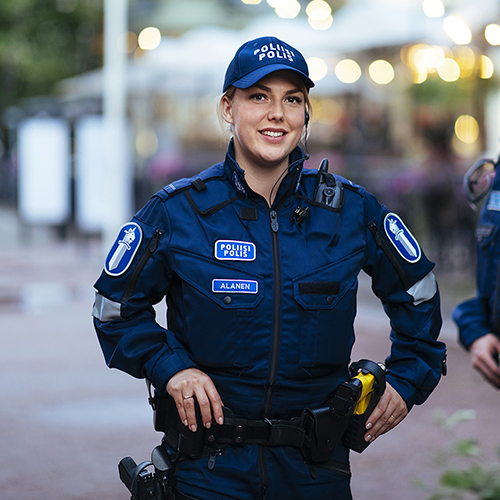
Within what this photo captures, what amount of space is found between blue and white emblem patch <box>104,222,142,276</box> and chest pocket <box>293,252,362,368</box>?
453 millimetres

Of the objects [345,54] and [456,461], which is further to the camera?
[345,54]

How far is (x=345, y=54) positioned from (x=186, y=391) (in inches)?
485

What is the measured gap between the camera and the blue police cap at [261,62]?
2.55 meters

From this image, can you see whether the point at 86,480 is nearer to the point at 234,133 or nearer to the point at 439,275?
the point at 234,133

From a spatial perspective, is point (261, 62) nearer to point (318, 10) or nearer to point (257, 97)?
point (257, 97)

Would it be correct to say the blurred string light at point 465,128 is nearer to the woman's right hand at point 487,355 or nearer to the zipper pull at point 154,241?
the woman's right hand at point 487,355

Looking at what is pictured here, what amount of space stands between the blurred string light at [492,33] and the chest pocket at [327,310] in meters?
8.41

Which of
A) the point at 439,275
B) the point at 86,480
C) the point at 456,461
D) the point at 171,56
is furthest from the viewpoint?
the point at 171,56

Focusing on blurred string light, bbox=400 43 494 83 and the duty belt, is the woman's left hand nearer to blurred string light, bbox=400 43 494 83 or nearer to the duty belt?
the duty belt

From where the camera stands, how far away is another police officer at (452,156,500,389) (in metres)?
3.39

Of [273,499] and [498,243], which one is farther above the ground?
[498,243]

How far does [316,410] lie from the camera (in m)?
2.51

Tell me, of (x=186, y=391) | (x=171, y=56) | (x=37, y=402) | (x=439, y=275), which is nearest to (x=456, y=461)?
(x=37, y=402)

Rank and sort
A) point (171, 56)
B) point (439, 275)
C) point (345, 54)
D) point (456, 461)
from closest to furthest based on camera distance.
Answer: point (456, 461), point (439, 275), point (345, 54), point (171, 56)
